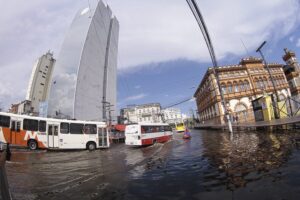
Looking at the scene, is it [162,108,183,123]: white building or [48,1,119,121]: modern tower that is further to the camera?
[162,108,183,123]: white building

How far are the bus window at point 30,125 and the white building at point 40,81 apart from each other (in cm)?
7264

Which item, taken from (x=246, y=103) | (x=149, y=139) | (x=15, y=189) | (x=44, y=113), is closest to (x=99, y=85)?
(x=44, y=113)

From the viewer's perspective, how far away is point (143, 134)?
23.5m

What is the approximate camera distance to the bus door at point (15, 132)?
1750 cm

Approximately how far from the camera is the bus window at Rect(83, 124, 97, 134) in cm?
2191

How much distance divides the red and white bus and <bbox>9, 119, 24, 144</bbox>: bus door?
10.9 m

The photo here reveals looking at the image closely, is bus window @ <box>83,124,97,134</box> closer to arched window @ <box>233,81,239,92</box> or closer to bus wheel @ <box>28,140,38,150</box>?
bus wheel @ <box>28,140,38,150</box>

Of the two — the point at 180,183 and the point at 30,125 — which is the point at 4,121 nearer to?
the point at 30,125

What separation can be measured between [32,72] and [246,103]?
285 feet

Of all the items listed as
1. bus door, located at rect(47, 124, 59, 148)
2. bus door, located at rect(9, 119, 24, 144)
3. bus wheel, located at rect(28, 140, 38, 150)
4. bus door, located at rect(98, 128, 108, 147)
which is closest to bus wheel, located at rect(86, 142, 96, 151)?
bus door, located at rect(98, 128, 108, 147)

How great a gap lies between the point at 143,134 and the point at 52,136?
32.1 feet

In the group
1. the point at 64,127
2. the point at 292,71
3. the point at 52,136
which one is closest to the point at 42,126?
the point at 52,136

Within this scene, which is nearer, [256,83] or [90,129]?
[90,129]

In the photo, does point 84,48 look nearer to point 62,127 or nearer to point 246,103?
point 246,103
